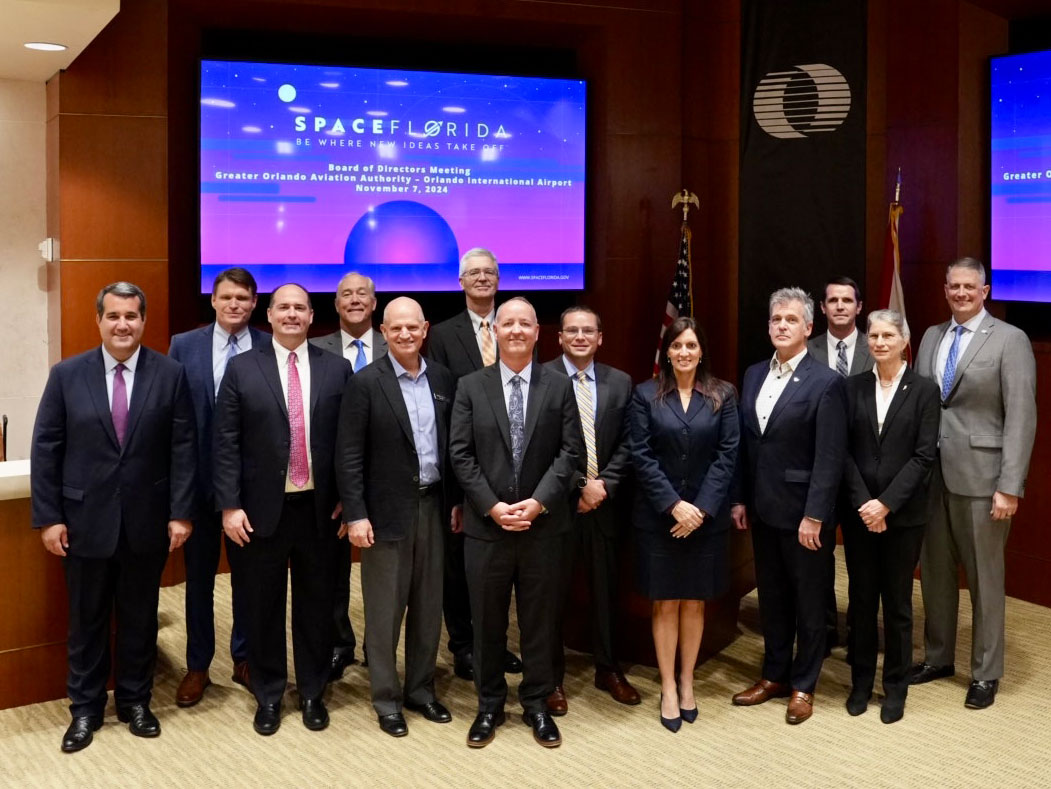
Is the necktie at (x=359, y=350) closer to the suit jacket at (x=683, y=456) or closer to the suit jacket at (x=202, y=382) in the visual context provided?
the suit jacket at (x=202, y=382)

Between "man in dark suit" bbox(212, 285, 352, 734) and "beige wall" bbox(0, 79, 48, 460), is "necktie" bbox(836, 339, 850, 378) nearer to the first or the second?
"man in dark suit" bbox(212, 285, 352, 734)

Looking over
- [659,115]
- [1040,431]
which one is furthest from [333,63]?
[1040,431]

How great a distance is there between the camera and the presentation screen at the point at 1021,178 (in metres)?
5.78

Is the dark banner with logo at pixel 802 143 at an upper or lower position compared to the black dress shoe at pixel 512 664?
upper

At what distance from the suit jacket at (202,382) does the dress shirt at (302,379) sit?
0.56 ft

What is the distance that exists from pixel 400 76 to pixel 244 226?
1.24 m

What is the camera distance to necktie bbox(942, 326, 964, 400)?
4.70 metres

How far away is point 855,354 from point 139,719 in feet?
11.0

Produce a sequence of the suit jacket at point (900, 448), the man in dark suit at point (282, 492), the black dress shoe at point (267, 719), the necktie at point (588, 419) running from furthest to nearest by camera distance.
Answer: the necktie at point (588, 419) → the suit jacket at point (900, 448) → the black dress shoe at point (267, 719) → the man in dark suit at point (282, 492)

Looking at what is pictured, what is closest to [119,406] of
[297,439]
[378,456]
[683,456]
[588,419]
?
[297,439]

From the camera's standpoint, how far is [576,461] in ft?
13.7

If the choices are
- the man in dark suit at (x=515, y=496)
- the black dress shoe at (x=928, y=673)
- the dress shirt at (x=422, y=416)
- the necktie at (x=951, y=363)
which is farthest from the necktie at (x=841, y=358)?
the dress shirt at (x=422, y=416)

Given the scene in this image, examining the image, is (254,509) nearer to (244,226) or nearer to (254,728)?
(254,728)

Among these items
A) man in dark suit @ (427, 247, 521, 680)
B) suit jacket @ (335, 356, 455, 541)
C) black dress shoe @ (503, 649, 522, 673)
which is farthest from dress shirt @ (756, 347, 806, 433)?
black dress shoe @ (503, 649, 522, 673)
